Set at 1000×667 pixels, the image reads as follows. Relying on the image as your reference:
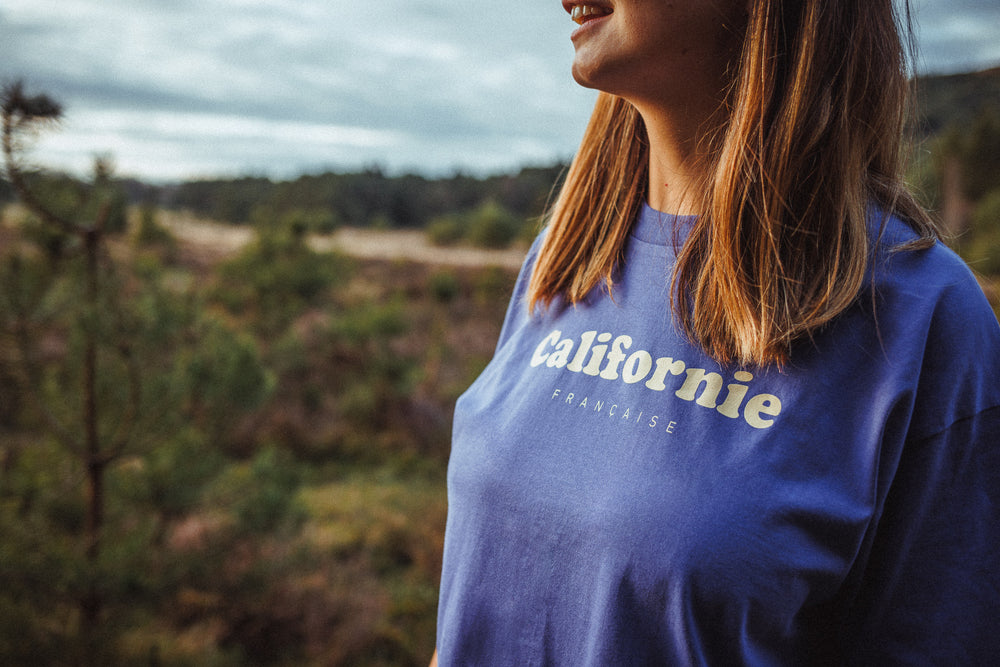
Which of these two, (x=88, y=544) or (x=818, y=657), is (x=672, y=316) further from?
(x=88, y=544)

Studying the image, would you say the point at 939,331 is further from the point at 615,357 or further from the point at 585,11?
the point at 585,11

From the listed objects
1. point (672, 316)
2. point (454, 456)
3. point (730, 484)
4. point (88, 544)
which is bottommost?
point (88, 544)

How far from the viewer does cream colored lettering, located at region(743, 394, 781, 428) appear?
68 centimetres

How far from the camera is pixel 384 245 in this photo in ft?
67.3

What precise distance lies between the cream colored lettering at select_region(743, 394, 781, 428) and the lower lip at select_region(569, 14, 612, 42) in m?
0.53

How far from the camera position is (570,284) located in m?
1.02

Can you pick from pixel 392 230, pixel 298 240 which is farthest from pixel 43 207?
pixel 392 230

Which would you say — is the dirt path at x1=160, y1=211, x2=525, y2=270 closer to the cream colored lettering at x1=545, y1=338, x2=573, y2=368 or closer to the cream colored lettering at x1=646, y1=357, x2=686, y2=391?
the cream colored lettering at x1=545, y1=338, x2=573, y2=368

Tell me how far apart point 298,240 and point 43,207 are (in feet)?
24.8

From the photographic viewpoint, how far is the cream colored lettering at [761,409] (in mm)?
683

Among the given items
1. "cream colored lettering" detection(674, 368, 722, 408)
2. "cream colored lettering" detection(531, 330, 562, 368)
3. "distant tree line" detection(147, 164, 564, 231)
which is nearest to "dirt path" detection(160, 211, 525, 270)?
"distant tree line" detection(147, 164, 564, 231)

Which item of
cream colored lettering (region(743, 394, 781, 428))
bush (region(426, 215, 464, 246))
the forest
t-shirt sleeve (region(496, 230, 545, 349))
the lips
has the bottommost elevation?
the forest

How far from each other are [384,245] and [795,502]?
20520mm

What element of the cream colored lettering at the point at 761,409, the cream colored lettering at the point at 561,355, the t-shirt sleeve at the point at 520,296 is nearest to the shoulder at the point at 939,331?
the cream colored lettering at the point at 761,409
